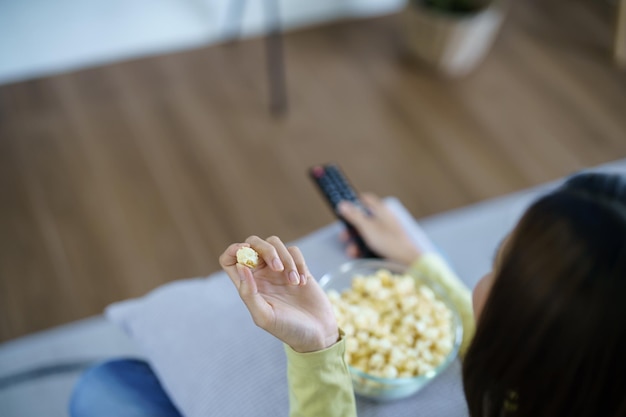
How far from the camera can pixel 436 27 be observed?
211 centimetres

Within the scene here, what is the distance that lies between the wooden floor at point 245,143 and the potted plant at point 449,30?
0.21 ft

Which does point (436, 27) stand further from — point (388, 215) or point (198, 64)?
point (388, 215)

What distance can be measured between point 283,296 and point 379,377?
0.56 ft

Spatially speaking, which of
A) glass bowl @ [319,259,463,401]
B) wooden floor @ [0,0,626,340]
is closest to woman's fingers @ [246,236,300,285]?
glass bowl @ [319,259,463,401]

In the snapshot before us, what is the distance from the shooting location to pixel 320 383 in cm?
75

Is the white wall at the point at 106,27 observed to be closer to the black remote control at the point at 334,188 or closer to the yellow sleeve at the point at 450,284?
the black remote control at the point at 334,188

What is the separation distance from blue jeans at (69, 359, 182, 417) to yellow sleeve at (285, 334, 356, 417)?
0.25 m

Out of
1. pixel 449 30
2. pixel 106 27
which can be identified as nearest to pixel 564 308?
pixel 449 30

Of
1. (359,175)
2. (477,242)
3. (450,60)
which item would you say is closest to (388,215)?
(477,242)

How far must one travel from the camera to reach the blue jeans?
0.90m

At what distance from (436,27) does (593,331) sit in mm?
1716

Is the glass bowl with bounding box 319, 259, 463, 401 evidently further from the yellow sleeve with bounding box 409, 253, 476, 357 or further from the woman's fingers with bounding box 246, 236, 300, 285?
the woman's fingers with bounding box 246, 236, 300, 285

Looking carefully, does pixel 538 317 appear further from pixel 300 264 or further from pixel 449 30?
pixel 449 30

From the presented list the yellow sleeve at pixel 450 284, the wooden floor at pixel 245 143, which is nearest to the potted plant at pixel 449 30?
the wooden floor at pixel 245 143
